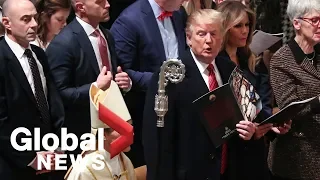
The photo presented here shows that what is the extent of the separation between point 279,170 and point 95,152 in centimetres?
117

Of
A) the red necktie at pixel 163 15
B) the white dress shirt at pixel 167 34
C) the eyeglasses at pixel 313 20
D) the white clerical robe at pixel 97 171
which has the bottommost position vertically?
the white clerical robe at pixel 97 171

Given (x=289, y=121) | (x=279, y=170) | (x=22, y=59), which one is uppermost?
(x=22, y=59)

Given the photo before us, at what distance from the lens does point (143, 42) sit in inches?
204

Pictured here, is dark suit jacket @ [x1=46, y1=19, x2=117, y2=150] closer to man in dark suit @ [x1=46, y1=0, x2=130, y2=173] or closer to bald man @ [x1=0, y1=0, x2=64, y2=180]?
man in dark suit @ [x1=46, y1=0, x2=130, y2=173]

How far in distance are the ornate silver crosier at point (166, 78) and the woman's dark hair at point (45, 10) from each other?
133cm

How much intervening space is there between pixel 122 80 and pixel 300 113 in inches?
40.6

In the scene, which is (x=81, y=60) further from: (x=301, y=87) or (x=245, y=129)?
(x=301, y=87)

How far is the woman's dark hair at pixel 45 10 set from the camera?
17.5 ft

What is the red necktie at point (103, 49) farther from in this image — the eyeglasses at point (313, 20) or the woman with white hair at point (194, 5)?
the eyeglasses at point (313, 20)

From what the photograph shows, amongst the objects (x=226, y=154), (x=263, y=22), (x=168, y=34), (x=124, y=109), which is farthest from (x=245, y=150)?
(x=263, y=22)

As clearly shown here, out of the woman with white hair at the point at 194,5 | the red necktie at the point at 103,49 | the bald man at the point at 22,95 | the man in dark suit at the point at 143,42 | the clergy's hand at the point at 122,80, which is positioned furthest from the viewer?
the woman with white hair at the point at 194,5

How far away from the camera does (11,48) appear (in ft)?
14.6

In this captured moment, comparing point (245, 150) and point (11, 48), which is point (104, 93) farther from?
point (245, 150)

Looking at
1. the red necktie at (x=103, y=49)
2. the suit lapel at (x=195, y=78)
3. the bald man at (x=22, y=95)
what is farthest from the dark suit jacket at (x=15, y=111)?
the suit lapel at (x=195, y=78)
